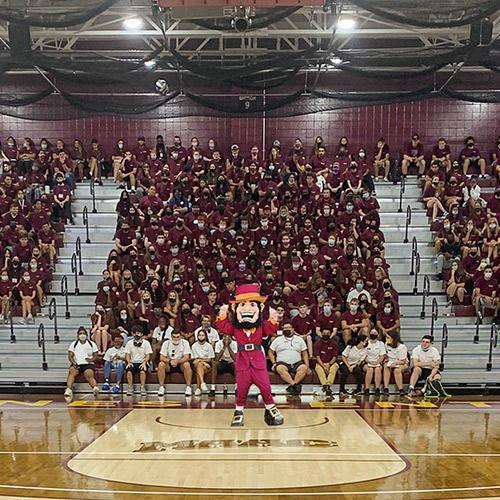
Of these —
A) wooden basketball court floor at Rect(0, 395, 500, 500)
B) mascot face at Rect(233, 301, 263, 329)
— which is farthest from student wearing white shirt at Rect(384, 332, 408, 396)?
mascot face at Rect(233, 301, 263, 329)

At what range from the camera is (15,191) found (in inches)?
709

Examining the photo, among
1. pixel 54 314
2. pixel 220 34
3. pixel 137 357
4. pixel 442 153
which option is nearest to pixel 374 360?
pixel 137 357

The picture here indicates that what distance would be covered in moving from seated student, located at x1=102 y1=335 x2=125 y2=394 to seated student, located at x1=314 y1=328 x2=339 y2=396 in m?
3.52

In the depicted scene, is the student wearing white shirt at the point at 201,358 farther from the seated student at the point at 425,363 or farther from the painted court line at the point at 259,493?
the painted court line at the point at 259,493

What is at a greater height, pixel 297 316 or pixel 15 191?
pixel 15 191

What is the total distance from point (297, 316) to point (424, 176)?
770cm

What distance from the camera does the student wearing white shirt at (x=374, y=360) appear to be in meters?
12.4

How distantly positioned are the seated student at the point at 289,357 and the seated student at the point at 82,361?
3.21m

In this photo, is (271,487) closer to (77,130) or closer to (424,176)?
(424,176)

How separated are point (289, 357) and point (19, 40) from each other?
6.94 m

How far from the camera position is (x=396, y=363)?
12523 mm

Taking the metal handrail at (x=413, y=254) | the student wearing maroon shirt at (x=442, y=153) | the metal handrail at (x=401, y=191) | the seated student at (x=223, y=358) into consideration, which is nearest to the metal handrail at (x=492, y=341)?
the metal handrail at (x=413, y=254)

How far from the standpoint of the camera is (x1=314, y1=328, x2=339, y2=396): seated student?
12445 mm

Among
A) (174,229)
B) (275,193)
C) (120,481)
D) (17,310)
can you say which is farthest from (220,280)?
(120,481)
